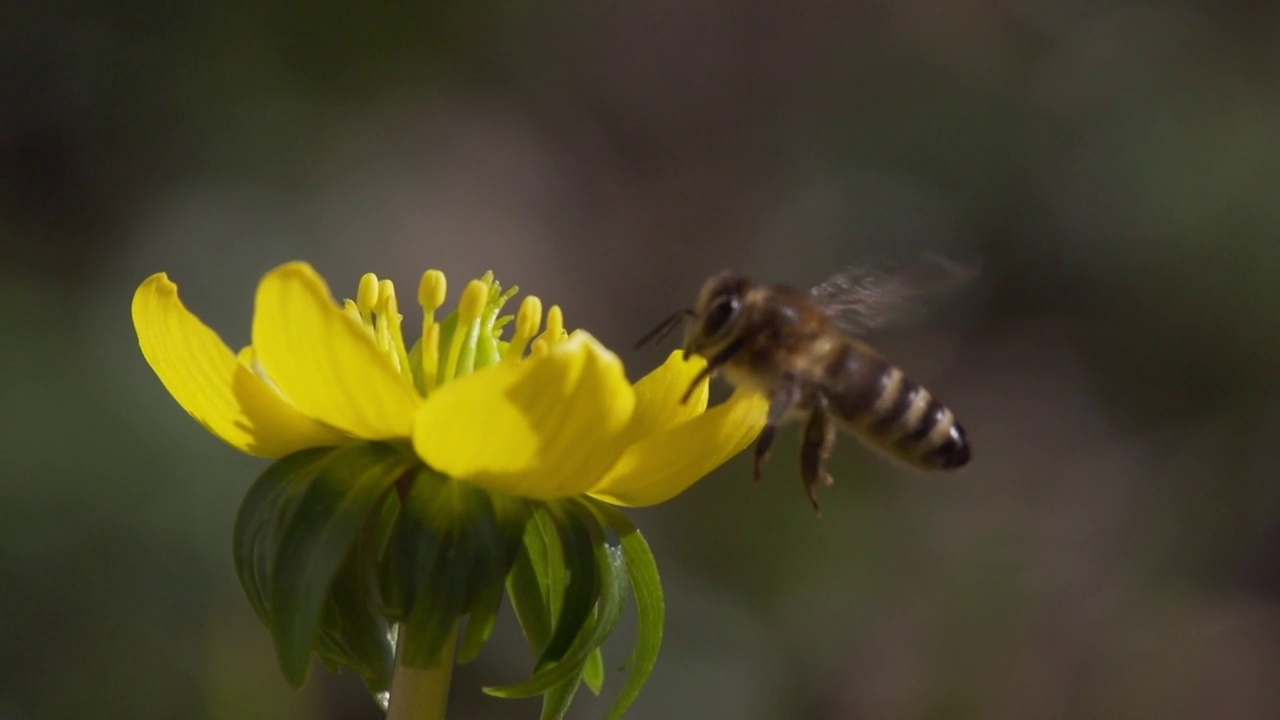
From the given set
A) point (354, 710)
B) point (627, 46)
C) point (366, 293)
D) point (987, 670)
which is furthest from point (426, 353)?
point (627, 46)

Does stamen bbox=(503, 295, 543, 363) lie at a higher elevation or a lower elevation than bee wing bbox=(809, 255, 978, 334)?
lower

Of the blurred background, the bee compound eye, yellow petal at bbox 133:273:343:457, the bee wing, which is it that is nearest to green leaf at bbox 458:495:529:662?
yellow petal at bbox 133:273:343:457

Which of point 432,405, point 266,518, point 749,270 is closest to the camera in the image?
point 432,405

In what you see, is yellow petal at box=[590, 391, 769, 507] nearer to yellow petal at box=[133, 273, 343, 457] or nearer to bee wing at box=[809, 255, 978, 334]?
yellow petal at box=[133, 273, 343, 457]

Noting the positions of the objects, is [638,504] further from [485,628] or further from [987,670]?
[987,670]

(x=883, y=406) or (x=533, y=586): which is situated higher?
(x=883, y=406)

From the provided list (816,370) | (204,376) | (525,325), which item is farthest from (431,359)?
(816,370)

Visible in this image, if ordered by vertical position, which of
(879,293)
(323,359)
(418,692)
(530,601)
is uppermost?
(879,293)

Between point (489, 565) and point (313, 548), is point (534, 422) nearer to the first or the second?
point (489, 565)
